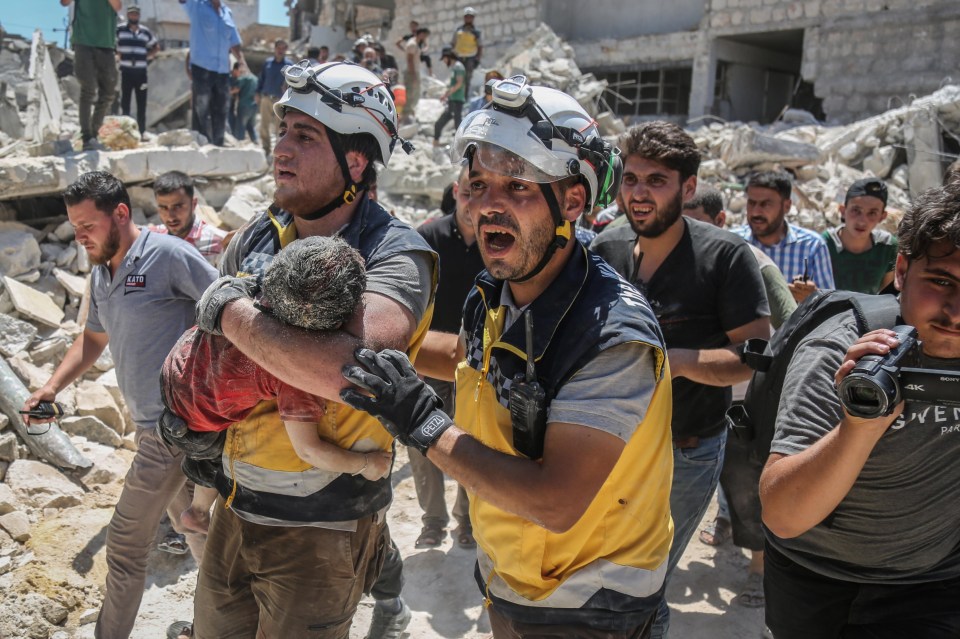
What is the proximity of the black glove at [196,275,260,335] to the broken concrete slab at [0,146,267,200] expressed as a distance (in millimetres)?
6559

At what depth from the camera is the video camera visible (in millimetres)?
1631

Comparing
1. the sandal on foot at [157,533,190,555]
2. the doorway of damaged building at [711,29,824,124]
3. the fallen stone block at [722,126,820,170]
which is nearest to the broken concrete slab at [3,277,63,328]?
the sandal on foot at [157,533,190,555]

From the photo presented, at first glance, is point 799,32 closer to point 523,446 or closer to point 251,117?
point 251,117

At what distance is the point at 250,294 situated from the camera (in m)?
2.19

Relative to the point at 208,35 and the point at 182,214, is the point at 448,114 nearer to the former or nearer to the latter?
the point at 208,35

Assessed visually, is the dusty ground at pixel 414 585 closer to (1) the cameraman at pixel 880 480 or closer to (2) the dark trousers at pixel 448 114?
(1) the cameraman at pixel 880 480

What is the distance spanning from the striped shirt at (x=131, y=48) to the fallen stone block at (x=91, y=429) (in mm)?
7750

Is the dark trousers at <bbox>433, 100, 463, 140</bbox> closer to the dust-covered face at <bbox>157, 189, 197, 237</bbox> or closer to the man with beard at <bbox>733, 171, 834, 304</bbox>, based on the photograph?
the dust-covered face at <bbox>157, 189, 197, 237</bbox>

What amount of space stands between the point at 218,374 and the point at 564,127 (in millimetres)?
1225

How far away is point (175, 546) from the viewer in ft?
15.4

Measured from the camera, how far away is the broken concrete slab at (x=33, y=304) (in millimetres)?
6904

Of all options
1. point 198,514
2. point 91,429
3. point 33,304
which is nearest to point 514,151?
point 198,514

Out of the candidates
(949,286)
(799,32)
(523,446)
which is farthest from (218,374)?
(799,32)

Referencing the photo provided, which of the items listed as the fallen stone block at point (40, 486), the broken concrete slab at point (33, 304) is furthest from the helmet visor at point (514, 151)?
the broken concrete slab at point (33, 304)
